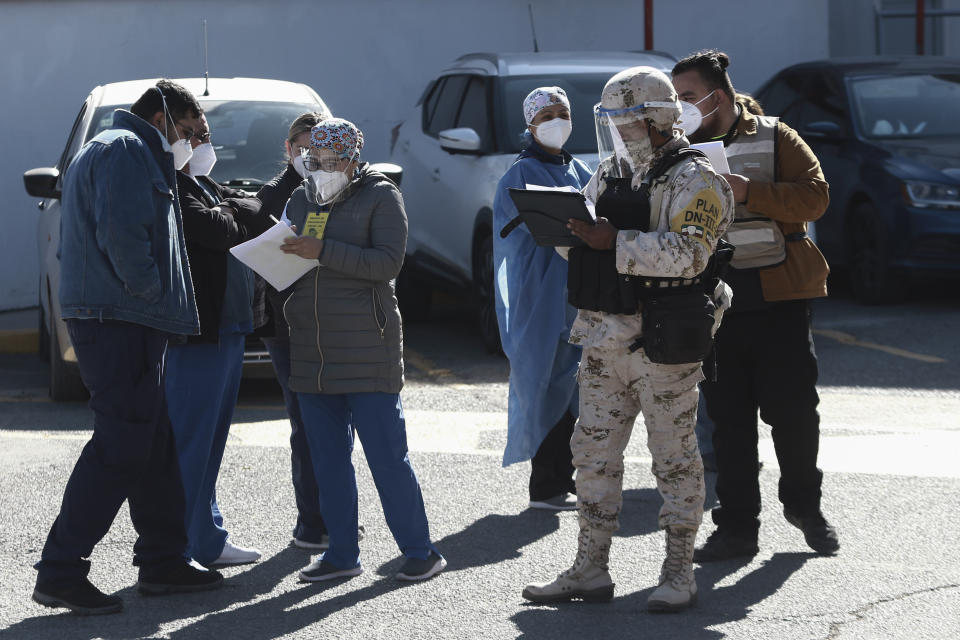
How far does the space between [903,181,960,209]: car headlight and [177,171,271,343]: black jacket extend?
6.73 metres

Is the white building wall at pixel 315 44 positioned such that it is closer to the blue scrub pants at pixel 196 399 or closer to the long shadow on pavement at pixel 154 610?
the blue scrub pants at pixel 196 399

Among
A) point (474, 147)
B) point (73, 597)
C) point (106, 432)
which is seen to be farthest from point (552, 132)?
point (474, 147)

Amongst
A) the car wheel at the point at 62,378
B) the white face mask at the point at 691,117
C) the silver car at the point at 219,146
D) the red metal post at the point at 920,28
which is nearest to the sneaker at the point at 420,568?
the white face mask at the point at 691,117

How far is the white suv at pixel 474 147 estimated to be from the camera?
9.89 m

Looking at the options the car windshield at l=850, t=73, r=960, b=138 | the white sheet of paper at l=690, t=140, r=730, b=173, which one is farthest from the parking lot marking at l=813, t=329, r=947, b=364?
the white sheet of paper at l=690, t=140, r=730, b=173

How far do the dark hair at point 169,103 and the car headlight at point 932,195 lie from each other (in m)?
7.02

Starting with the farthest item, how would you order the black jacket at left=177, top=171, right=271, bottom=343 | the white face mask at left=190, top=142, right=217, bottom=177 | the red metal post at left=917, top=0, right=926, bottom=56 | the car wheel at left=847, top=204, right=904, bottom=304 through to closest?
the red metal post at left=917, top=0, right=926, bottom=56, the car wheel at left=847, top=204, right=904, bottom=304, the white face mask at left=190, top=142, right=217, bottom=177, the black jacket at left=177, top=171, right=271, bottom=343

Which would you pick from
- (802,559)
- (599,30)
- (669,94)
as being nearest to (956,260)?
(599,30)

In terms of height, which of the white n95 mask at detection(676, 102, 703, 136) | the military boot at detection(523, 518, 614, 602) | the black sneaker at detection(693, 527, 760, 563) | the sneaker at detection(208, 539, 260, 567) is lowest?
the black sneaker at detection(693, 527, 760, 563)

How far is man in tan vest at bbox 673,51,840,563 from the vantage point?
219 inches

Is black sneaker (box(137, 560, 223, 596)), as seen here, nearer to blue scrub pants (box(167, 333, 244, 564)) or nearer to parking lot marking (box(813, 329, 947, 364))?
blue scrub pants (box(167, 333, 244, 564))

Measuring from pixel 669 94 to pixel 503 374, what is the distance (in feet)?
15.8

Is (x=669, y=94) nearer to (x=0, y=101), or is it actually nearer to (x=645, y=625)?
(x=645, y=625)

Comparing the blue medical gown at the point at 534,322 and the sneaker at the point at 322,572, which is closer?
the sneaker at the point at 322,572
